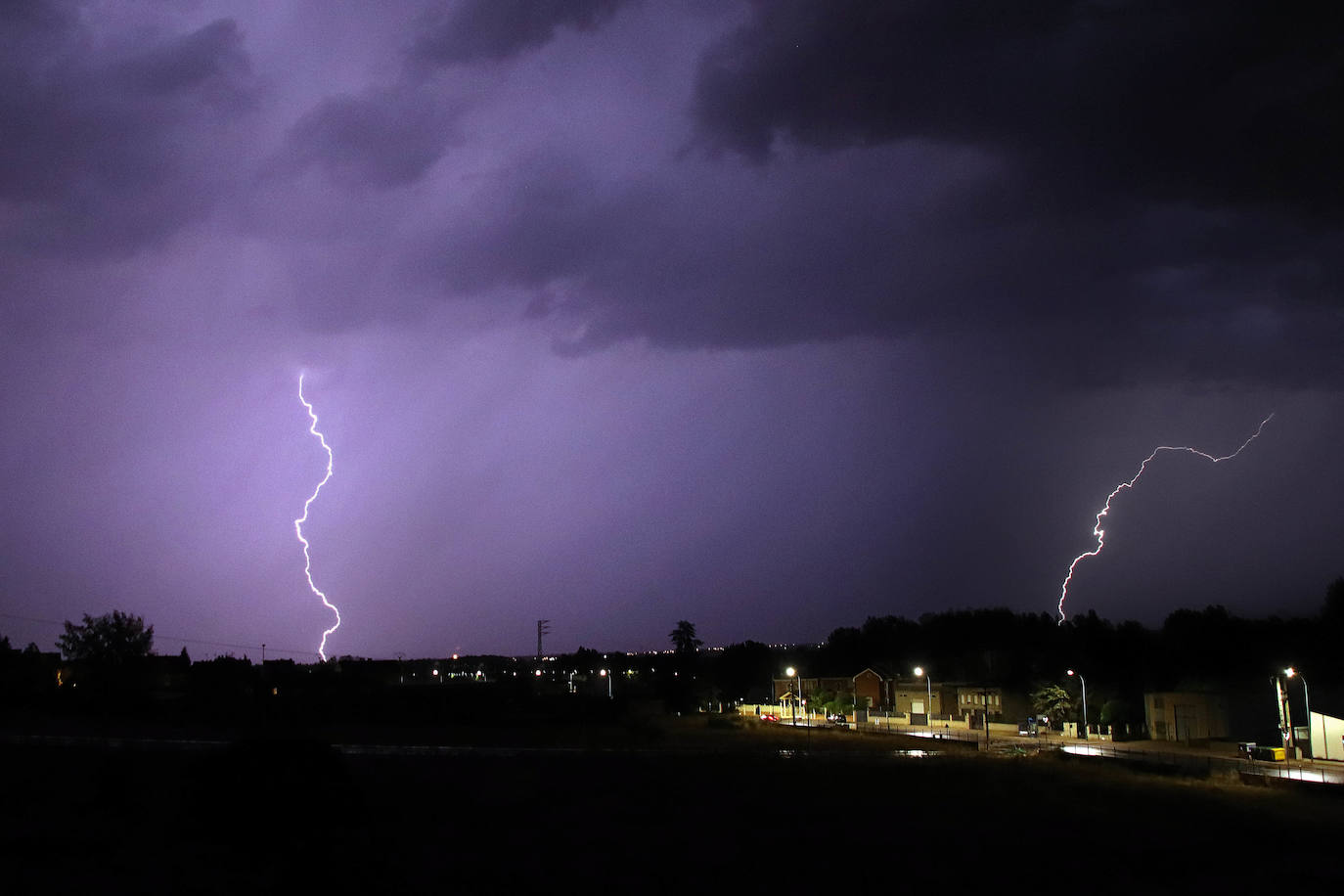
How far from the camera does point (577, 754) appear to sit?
47844 mm

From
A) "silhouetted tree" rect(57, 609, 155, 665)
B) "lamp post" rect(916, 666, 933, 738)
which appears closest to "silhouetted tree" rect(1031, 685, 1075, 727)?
"lamp post" rect(916, 666, 933, 738)

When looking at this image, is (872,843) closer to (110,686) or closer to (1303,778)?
(1303,778)

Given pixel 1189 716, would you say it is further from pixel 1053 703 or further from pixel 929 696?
pixel 929 696

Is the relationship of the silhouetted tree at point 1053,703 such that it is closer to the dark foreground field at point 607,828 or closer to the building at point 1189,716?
the building at point 1189,716

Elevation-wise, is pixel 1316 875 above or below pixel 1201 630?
below

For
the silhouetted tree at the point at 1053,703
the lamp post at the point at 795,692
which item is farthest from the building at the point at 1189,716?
the lamp post at the point at 795,692

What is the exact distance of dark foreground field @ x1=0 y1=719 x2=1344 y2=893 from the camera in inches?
997

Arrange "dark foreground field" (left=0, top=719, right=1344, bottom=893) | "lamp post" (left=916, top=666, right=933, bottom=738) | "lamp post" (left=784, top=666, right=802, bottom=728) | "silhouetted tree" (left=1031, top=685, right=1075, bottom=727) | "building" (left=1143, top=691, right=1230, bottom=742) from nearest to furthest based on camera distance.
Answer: "dark foreground field" (left=0, top=719, right=1344, bottom=893)
"building" (left=1143, top=691, right=1230, bottom=742)
"silhouetted tree" (left=1031, top=685, right=1075, bottom=727)
"lamp post" (left=916, top=666, right=933, bottom=738)
"lamp post" (left=784, top=666, right=802, bottom=728)

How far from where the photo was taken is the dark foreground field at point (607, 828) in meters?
25.3

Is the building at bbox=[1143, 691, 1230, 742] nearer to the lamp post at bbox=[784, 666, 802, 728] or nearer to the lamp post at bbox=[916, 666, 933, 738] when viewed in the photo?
the lamp post at bbox=[916, 666, 933, 738]

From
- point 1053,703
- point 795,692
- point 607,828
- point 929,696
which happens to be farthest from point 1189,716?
point 795,692

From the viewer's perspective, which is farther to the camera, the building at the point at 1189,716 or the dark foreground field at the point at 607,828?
the building at the point at 1189,716

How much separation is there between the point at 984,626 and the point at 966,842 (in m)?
133

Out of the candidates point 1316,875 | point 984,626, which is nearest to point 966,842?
point 1316,875
